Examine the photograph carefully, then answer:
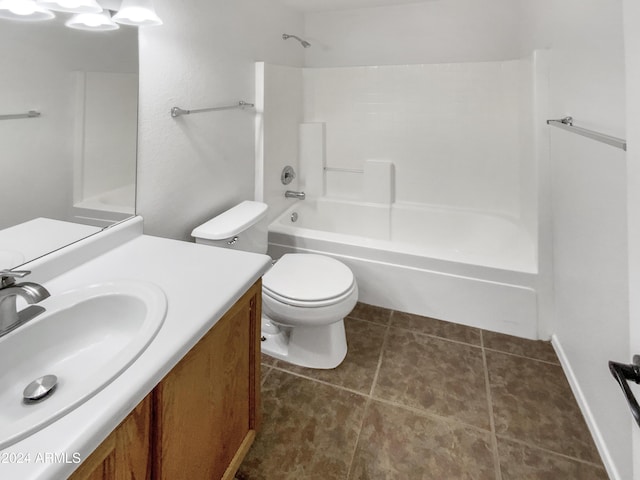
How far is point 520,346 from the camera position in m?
1.89

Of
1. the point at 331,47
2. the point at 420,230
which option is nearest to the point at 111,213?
the point at 420,230

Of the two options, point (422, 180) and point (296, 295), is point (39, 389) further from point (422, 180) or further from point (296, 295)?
point (422, 180)

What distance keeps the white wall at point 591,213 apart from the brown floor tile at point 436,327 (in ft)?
1.41

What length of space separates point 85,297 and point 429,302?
1.80 meters

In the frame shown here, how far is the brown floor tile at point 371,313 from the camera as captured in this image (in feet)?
7.01

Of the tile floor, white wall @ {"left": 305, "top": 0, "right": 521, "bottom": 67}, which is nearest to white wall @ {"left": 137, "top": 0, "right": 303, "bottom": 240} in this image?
white wall @ {"left": 305, "top": 0, "right": 521, "bottom": 67}

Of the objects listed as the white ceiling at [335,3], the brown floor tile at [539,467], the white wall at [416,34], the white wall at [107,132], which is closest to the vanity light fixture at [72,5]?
the white wall at [107,132]

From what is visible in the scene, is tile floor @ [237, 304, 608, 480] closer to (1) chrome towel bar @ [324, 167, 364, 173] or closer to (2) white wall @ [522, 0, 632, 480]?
(2) white wall @ [522, 0, 632, 480]

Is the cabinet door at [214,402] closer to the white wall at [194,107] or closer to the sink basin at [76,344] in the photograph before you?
the sink basin at [76,344]

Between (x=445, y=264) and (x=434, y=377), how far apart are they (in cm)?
66

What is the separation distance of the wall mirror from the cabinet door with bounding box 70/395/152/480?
0.62 meters

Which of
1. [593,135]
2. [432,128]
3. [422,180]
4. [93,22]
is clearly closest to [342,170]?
[422,180]

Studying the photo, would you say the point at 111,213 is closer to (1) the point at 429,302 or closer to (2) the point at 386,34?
(1) the point at 429,302

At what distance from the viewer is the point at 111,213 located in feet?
4.14
